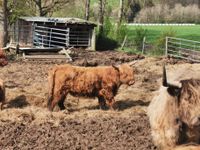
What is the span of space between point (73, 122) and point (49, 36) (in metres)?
19.8

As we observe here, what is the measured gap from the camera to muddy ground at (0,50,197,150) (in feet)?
26.2

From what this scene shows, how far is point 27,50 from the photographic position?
2284 cm

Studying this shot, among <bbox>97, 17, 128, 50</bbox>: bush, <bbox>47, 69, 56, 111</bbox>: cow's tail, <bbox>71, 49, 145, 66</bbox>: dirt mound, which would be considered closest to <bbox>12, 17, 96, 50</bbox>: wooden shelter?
<bbox>97, 17, 128, 50</bbox>: bush

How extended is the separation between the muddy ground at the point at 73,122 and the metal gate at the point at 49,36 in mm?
13932

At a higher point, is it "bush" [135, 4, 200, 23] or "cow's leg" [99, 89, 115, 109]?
"bush" [135, 4, 200, 23]

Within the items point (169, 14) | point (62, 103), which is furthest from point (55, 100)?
point (169, 14)

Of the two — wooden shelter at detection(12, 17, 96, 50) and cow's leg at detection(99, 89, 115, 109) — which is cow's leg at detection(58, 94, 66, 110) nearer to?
cow's leg at detection(99, 89, 115, 109)

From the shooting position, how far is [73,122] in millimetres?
9312

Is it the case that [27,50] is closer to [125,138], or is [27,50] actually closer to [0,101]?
[0,101]

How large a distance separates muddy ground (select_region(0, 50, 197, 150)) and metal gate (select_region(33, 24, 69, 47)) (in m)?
13.9

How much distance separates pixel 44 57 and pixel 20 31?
12.8 metres

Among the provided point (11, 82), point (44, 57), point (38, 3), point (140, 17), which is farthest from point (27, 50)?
point (140, 17)

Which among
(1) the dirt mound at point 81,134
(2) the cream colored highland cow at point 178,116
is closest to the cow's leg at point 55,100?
(1) the dirt mound at point 81,134

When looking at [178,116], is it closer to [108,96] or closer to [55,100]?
[108,96]
